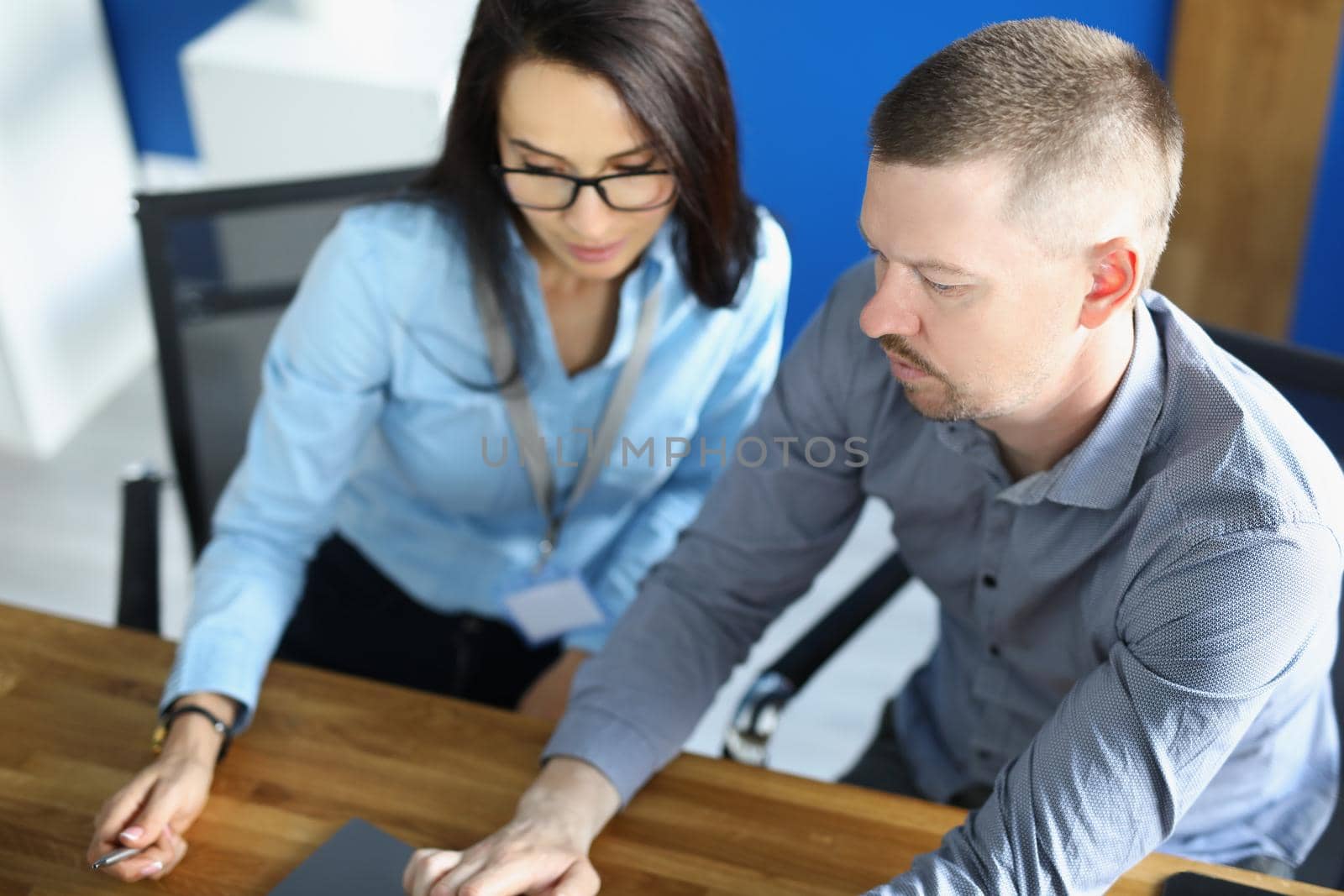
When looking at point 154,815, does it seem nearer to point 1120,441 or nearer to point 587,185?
point 587,185

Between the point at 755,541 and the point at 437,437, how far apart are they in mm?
451

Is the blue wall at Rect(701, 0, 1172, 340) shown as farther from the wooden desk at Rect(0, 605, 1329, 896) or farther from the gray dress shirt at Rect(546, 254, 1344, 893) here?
the wooden desk at Rect(0, 605, 1329, 896)

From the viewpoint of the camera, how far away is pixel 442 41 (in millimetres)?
3008

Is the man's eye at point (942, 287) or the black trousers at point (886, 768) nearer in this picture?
the man's eye at point (942, 287)

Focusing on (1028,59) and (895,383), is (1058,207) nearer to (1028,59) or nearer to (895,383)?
(1028,59)

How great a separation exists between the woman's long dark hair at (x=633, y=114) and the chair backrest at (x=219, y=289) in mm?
190

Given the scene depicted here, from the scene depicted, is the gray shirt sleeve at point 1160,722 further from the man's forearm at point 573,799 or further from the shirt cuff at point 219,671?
the shirt cuff at point 219,671

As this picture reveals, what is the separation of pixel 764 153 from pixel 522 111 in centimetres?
167

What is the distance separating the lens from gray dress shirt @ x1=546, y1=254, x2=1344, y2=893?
46.1 inches

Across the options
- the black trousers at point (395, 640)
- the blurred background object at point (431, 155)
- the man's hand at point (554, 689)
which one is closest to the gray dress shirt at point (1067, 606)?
the man's hand at point (554, 689)

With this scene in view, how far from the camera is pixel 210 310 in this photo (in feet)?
6.03

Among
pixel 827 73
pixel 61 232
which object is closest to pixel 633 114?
pixel 827 73

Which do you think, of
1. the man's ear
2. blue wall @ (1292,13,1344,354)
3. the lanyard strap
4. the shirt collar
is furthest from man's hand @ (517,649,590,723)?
blue wall @ (1292,13,1344,354)

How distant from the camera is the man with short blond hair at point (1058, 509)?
3.82ft
